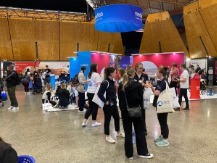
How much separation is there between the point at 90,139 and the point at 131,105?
55.9 inches

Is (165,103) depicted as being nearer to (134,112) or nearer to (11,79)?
(134,112)

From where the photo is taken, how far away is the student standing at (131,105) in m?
3.25

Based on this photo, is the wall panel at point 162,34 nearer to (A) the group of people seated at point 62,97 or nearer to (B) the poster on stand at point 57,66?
(B) the poster on stand at point 57,66

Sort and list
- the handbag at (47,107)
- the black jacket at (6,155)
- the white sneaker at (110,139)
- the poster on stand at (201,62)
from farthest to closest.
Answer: the poster on stand at (201,62), the handbag at (47,107), the white sneaker at (110,139), the black jacket at (6,155)

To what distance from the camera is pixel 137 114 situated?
3.20 meters

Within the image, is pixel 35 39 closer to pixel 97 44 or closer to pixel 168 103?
pixel 97 44

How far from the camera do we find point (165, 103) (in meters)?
3.71

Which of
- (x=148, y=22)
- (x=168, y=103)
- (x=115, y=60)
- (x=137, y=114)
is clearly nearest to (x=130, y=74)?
(x=137, y=114)

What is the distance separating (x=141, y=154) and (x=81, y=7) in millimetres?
18889

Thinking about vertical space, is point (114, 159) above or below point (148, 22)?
below

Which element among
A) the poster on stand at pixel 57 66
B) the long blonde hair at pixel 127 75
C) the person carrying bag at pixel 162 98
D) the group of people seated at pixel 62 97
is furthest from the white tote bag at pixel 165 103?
the poster on stand at pixel 57 66

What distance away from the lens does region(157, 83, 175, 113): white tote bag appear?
146 inches

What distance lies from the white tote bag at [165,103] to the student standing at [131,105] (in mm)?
490

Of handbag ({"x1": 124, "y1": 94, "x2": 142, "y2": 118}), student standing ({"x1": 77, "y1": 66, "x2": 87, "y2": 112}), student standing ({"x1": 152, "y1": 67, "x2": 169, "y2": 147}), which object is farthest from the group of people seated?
handbag ({"x1": 124, "y1": 94, "x2": 142, "y2": 118})
